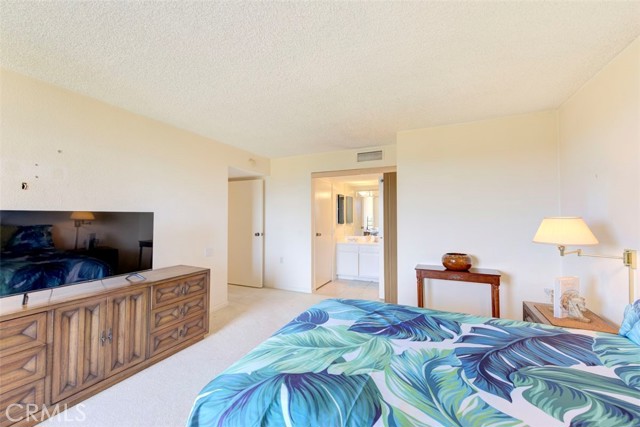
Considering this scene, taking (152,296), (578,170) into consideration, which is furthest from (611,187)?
(152,296)

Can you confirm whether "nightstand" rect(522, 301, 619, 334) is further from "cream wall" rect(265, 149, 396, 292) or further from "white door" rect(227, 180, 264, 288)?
"white door" rect(227, 180, 264, 288)

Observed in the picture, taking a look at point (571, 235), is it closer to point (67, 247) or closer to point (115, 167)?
point (67, 247)

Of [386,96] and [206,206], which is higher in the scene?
[386,96]

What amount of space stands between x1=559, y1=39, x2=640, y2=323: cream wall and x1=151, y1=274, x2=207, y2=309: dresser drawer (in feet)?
11.7

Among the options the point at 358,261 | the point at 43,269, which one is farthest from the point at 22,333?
the point at 358,261

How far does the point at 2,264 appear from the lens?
1.66m

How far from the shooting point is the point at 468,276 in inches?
110

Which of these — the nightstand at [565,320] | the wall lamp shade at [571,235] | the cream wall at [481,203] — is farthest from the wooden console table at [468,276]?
the wall lamp shade at [571,235]

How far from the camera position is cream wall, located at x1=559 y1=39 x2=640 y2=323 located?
5.55 feet

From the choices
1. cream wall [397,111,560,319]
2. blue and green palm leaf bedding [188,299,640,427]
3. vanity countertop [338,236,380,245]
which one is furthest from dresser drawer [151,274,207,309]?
vanity countertop [338,236,380,245]

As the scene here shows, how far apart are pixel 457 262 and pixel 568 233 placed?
1.11 metres

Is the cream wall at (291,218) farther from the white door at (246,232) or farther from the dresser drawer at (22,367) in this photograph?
the dresser drawer at (22,367)

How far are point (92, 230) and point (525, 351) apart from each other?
122 inches

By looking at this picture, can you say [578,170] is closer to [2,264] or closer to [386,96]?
[386,96]
